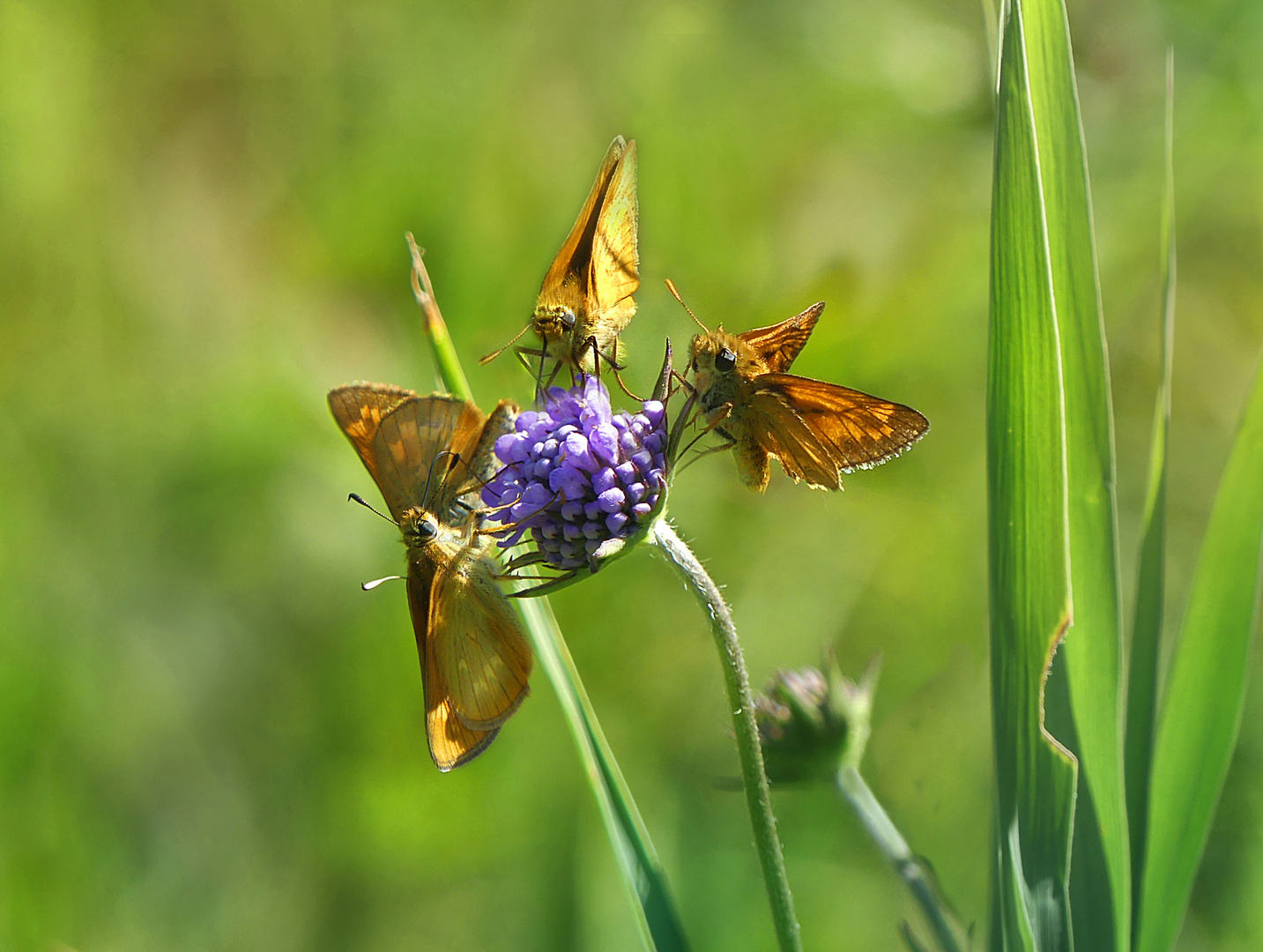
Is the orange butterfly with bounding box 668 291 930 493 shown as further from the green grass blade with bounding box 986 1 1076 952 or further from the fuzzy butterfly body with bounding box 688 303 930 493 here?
the green grass blade with bounding box 986 1 1076 952

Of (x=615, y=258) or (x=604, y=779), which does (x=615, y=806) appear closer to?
(x=604, y=779)

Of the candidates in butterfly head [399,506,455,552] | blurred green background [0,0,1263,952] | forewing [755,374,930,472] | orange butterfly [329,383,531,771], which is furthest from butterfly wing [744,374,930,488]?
blurred green background [0,0,1263,952]

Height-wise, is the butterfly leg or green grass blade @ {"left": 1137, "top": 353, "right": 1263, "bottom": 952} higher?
the butterfly leg

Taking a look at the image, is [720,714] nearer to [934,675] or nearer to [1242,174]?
[934,675]

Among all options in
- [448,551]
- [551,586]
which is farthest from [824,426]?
[448,551]

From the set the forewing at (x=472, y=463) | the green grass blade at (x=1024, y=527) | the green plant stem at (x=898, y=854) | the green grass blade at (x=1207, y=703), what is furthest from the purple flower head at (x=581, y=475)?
the green grass blade at (x=1207, y=703)

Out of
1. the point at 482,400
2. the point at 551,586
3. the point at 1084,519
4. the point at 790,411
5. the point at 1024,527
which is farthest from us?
the point at 482,400
